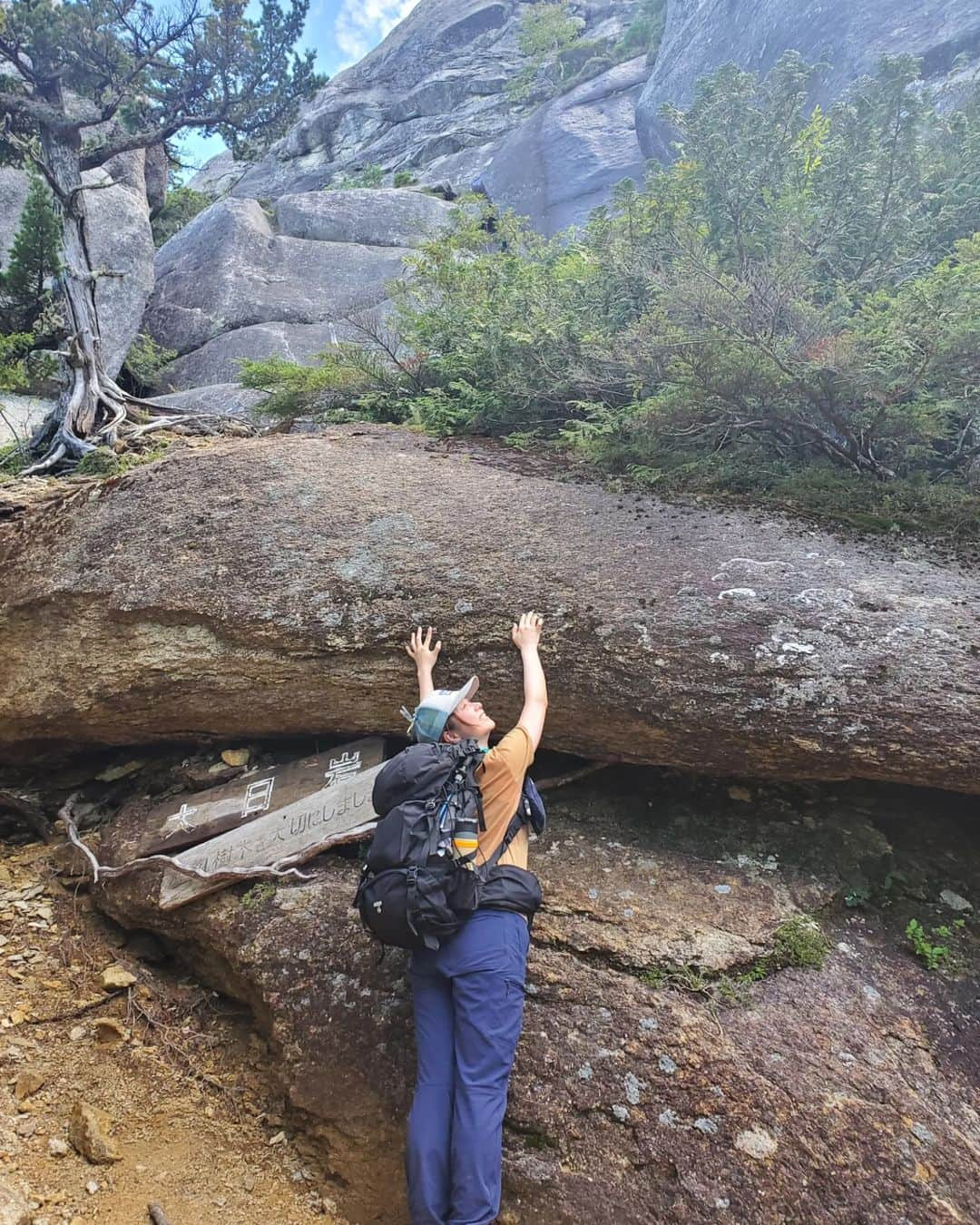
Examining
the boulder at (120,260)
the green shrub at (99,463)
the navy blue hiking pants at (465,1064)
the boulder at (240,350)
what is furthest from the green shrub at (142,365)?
the navy blue hiking pants at (465,1064)

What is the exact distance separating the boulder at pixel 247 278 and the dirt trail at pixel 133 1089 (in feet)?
52.4

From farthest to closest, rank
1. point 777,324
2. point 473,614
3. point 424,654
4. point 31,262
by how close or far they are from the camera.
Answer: point 31,262
point 777,324
point 473,614
point 424,654

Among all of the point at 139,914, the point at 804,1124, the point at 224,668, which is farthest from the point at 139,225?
the point at 804,1124

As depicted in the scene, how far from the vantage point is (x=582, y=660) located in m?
5.18

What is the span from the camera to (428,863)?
3.42 meters

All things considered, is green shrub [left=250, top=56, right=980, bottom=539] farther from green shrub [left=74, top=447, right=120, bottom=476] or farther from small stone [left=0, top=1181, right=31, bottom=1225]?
small stone [left=0, top=1181, right=31, bottom=1225]

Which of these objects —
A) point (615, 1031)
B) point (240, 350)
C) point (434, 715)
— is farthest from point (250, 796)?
point (240, 350)

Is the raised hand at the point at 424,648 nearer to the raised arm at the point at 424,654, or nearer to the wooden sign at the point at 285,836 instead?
the raised arm at the point at 424,654

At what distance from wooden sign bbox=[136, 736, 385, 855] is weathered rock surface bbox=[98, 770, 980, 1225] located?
0.67m

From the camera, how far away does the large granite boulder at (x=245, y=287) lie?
61.0ft

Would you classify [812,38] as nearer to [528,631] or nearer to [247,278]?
[247,278]

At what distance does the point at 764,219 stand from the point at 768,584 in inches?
162

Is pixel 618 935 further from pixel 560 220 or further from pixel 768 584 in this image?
pixel 560 220

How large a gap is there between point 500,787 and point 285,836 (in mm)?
2617
